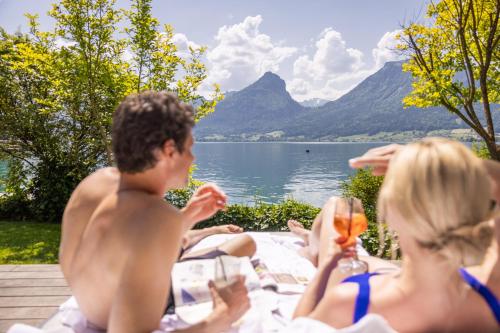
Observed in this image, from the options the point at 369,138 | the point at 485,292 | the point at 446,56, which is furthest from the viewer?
the point at 369,138

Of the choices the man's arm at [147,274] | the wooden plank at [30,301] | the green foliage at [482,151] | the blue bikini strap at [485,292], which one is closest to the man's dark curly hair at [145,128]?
the man's arm at [147,274]

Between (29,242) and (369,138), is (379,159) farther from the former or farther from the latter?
(369,138)

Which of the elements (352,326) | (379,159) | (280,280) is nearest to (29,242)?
(280,280)

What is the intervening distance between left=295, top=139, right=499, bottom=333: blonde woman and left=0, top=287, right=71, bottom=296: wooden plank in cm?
289

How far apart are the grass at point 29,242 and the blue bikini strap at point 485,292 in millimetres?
6395

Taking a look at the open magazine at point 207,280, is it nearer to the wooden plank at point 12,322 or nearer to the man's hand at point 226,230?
the man's hand at point 226,230

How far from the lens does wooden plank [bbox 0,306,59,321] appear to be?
3.06 metres

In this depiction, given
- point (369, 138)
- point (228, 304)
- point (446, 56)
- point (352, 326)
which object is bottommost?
point (369, 138)

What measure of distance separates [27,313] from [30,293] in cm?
41

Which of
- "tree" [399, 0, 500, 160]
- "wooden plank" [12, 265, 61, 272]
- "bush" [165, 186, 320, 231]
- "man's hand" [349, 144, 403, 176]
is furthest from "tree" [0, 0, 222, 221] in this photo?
"man's hand" [349, 144, 403, 176]

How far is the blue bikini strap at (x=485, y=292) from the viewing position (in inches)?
55.3

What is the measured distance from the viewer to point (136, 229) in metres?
1.50

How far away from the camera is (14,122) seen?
935cm

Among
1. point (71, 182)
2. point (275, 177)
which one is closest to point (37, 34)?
point (71, 182)
